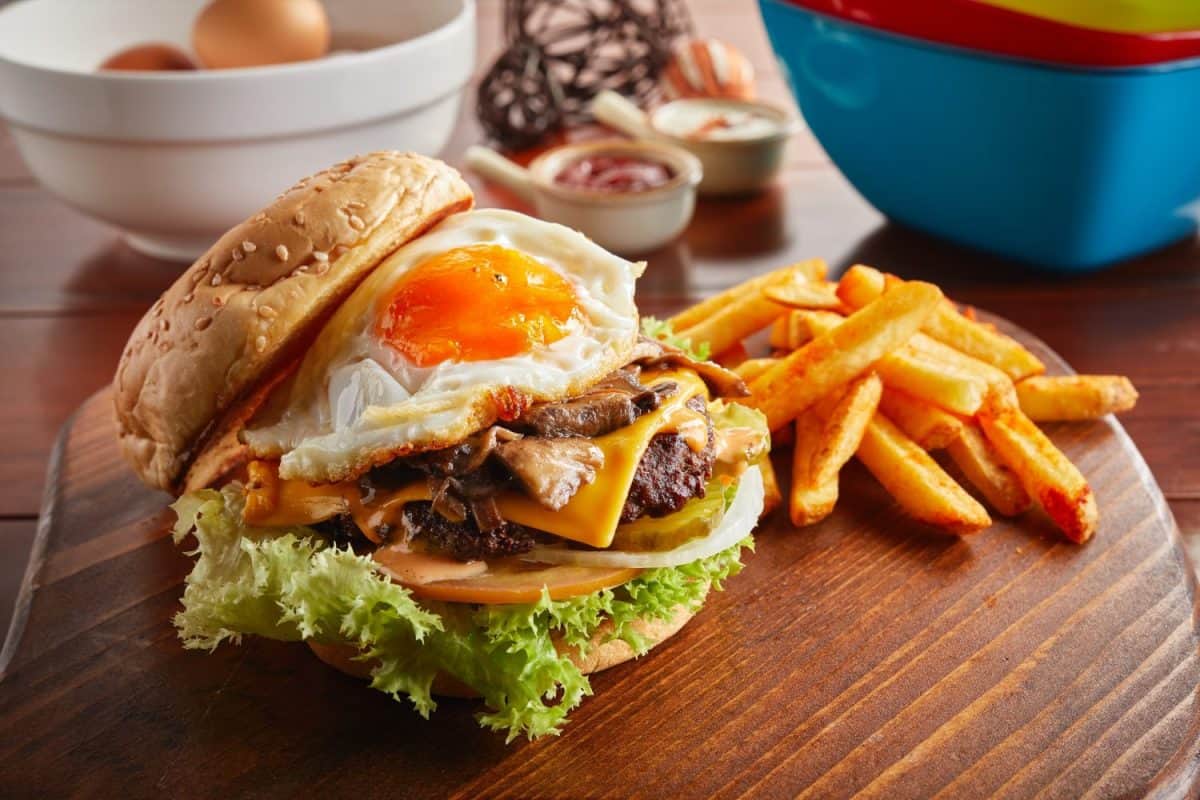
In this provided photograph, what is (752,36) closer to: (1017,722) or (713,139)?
(713,139)

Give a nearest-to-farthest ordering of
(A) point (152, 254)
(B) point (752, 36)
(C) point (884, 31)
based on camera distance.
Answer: (C) point (884, 31) → (A) point (152, 254) → (B) point (752, 36)

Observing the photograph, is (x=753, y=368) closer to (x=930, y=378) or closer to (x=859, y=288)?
(x=859, y=288)

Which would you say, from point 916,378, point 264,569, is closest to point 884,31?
point 916,378

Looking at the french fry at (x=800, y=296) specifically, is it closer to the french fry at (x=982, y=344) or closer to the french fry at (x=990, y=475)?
the french fry at (x=982, y=344)

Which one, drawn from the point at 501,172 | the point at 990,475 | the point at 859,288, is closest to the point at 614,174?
the point at 501,172

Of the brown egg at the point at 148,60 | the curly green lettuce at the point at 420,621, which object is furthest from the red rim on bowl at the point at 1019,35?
the brown egg at the point at 148,60

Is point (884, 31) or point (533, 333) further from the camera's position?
point (884, 31)
